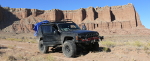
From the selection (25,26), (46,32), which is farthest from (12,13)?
(46,32)

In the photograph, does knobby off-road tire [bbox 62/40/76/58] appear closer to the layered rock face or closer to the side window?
the side window

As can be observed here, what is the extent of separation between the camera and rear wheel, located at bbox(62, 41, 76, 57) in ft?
23.8

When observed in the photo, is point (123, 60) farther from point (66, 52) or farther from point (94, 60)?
point (66, 52)

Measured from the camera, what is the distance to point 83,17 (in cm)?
10188

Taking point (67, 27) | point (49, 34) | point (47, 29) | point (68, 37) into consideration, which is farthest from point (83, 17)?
point (68, 37)

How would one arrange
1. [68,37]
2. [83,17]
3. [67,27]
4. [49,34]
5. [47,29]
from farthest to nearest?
[83,17]
[47,29]
[49,34]
[67,27]
[68,37]

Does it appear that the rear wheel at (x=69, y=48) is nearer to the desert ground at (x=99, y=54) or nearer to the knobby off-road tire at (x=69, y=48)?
the knobby off-road tire at (x=69, y=48)

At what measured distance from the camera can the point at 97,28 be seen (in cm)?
9044

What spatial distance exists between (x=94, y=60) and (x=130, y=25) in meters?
83.9

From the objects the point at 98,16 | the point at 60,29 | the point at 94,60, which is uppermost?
the point at 98,16

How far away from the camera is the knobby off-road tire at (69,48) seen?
7.26m

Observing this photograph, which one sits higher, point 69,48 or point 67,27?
point 67,27

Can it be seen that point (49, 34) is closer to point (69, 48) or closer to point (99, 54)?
point (69, 48)

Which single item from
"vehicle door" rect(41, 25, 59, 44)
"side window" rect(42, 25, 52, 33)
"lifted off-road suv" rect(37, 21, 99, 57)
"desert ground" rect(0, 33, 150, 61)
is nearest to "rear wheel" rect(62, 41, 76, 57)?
"lifted off-road suv" rect(37, 21, 99, 57)
